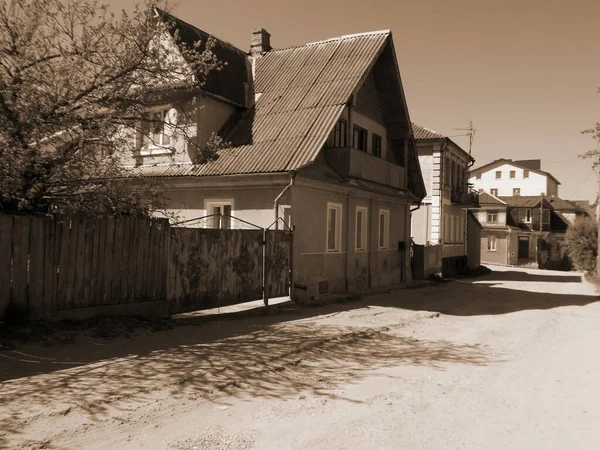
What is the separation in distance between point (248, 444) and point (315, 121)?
12.4 meters

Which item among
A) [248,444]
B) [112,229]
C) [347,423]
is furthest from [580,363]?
[112,229]

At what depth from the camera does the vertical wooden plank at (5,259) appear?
7668 mm

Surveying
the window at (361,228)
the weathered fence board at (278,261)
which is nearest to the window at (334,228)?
the window at (361,228)

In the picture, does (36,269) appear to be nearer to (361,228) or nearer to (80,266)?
(80,266)

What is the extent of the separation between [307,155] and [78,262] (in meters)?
7.37

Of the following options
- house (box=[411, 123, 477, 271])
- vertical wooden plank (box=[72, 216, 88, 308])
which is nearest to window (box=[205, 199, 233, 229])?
vertical wooden plank (box=[72, 216, 88, 308])

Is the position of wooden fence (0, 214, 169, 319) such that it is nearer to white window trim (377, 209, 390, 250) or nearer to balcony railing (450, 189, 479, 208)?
white window trim (377, 209, 390, 250)

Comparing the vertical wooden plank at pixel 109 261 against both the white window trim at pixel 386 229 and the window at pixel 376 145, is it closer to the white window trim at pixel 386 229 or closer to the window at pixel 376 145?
the window at pixel 376 145

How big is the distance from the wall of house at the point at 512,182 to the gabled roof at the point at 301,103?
57.7 meters

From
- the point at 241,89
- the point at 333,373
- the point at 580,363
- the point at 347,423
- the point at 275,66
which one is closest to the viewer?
the point at 347,423

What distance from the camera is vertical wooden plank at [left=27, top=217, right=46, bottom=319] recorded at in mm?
8047

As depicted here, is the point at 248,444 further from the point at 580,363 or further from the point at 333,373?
the point at 580,363

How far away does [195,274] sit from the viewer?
1108cm

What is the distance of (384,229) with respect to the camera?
21344mm
